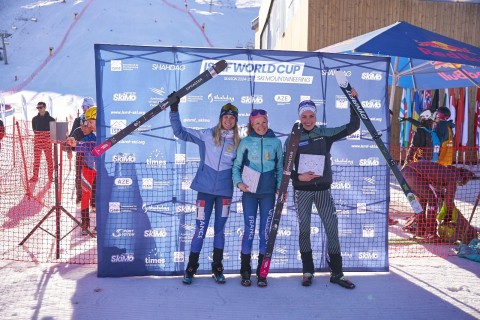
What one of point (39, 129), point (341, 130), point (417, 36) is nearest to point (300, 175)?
point (341, 130)

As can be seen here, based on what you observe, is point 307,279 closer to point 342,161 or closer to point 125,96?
point 342,161

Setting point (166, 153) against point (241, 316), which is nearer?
point (241, 316)

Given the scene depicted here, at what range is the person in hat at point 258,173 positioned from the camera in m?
4.27

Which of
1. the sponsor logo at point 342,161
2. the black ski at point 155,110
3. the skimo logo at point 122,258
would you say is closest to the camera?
the black ski at point 155,110

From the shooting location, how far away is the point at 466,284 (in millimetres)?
4629

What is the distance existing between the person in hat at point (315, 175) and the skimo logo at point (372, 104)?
629 mm

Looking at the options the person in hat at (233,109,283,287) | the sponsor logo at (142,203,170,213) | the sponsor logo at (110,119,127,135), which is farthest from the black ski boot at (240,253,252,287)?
the sponsor logo at (110,119,127,135)

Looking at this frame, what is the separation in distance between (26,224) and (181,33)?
38.7m

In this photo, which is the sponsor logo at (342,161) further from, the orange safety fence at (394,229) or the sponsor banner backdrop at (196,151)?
the orange safety fence at (394,229)

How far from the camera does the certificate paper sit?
4.23 m

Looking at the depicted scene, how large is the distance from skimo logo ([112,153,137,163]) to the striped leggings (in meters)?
1.75

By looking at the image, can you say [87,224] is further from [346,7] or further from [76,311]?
[346,7]

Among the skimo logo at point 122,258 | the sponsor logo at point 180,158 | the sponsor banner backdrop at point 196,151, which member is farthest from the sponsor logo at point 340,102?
the skimo logo at point 122,258

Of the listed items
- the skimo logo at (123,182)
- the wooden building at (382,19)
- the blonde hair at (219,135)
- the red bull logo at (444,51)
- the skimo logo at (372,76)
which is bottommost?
the skimo logo at (123,182)
